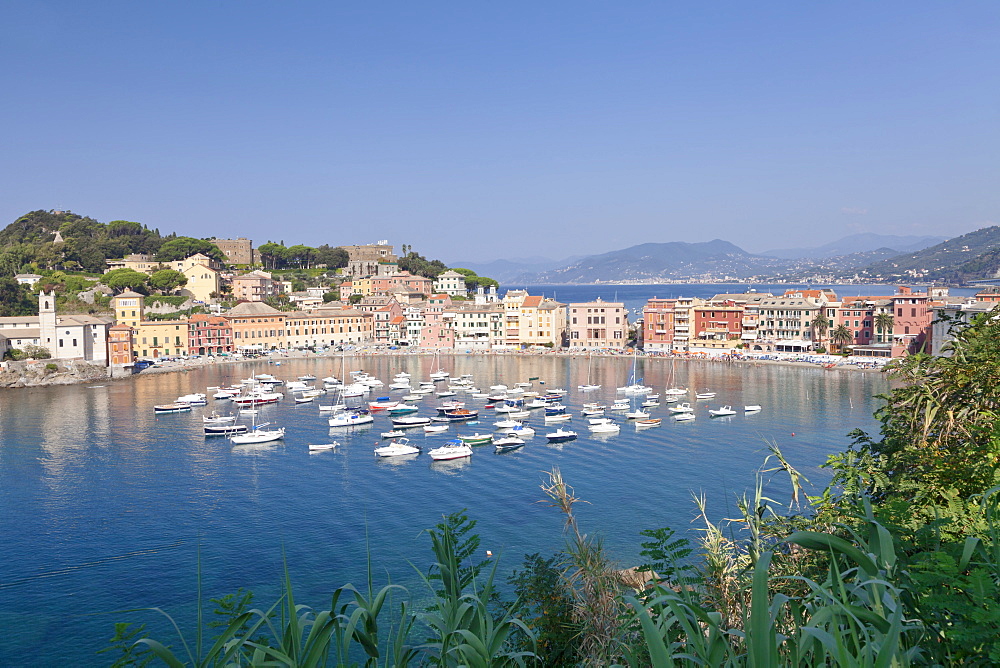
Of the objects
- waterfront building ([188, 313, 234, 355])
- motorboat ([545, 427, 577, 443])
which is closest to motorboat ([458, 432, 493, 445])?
motorboat ([545, 427, 577, 443])

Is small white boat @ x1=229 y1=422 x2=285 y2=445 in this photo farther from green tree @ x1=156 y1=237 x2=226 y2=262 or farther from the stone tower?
green tree @ x1=156 y1=237 x2=226 y2=262

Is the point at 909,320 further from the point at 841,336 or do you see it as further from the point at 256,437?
the point at 256,437

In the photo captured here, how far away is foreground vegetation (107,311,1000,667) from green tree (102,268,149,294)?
50.6m

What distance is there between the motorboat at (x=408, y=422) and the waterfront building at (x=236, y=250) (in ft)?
146

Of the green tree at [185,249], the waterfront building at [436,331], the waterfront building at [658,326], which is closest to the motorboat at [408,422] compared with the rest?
the waterfront building at [658,326]

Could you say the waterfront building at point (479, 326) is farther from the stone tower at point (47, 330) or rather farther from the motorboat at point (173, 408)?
the stone tower at point (47, 330)

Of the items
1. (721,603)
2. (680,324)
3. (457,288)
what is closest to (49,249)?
(457,288)

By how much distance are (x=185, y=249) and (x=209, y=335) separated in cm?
1802

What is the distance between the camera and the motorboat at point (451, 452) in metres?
18.8

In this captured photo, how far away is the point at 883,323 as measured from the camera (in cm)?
3662

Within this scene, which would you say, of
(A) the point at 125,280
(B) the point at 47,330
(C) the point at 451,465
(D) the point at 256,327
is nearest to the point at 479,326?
(D) the point at 256,327

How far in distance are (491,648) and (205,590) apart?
9917mm

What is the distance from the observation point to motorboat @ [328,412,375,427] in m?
23.7

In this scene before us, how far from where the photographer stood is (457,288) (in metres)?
62.0
